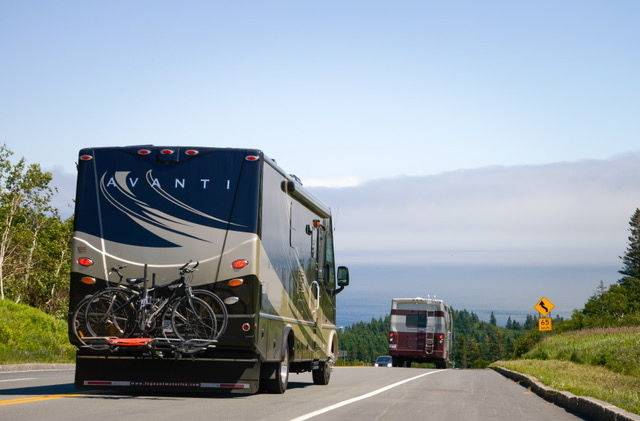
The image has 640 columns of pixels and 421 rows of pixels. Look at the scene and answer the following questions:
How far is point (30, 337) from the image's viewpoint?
115 ft

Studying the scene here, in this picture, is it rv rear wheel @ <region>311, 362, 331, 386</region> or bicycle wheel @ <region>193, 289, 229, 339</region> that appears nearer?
bicycle wheel @ <region>193, 289, 229, 339</region>

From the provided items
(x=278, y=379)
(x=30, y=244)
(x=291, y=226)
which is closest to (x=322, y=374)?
(x=278, y=379)

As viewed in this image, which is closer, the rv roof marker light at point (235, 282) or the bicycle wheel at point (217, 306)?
the bicycle wheel at point (217, 306)

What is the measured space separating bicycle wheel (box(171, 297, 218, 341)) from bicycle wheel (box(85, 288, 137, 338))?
1.97ft

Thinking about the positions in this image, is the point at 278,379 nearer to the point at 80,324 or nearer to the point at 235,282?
the point at 235,282

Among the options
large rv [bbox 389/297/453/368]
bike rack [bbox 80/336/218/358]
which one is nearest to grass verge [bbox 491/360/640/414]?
bike rack [bbox 80/336/218/358]

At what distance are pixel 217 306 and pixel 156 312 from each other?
0.84 meters

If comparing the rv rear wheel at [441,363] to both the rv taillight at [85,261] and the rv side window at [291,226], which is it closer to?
the rv side window at [291,226]

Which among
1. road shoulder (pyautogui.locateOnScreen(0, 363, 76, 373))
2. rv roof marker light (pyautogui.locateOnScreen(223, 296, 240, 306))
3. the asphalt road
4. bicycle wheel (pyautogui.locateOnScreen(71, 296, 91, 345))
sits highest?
rv roof marker light (pyautogui.locateOnScreen(223, 296, 240, 306))

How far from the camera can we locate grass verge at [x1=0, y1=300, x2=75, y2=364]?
26.8 metres

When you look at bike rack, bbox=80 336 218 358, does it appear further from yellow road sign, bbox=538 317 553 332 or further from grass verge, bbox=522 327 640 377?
yellow road sign, bbox=538 317 553 332

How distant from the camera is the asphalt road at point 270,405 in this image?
11.4 meters

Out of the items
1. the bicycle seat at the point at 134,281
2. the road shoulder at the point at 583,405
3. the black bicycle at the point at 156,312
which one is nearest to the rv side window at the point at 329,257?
the road shoulder at the point at 583,405

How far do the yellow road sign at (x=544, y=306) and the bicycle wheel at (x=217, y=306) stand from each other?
114 feet
